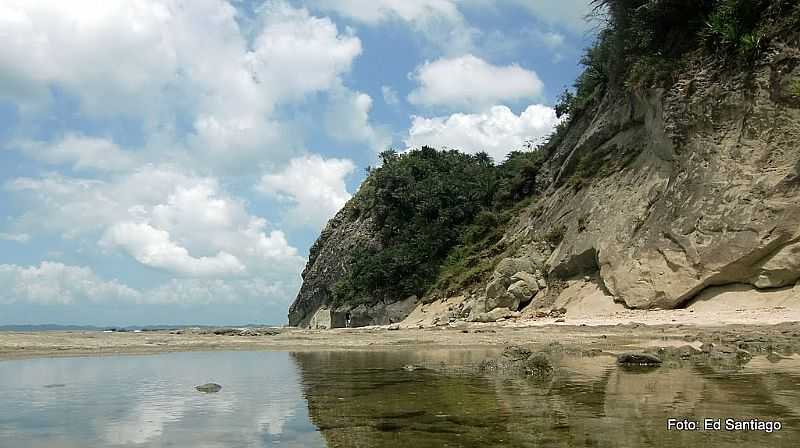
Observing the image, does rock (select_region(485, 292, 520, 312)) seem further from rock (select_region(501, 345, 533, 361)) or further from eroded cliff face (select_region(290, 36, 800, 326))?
rock (select_region(501, 345, 533, 361))

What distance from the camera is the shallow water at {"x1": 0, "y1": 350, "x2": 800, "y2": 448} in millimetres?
5109

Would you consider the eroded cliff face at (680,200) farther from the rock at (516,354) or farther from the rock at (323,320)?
the rock at (323,320)

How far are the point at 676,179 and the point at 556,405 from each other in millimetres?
16422

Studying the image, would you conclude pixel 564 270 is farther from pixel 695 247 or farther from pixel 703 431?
pixel 703 431

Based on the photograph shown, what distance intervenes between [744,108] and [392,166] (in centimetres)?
2636

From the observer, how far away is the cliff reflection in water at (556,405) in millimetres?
4945

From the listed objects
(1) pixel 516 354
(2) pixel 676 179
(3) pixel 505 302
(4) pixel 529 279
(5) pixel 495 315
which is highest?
(2) pixel 676 179

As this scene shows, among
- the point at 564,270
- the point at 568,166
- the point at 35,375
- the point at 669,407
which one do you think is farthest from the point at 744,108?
the point at 35,375

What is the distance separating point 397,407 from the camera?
261 inches

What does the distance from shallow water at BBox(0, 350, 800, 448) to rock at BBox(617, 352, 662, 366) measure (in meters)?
0.45

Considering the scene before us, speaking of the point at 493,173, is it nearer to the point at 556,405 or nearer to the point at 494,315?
the point at 494,315

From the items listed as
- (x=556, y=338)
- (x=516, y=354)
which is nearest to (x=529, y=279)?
(x=556, y=338)

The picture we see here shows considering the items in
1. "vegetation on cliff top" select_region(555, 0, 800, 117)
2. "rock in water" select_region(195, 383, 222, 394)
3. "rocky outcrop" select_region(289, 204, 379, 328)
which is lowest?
"rock in water" select_region(195, 383, 222, 394)

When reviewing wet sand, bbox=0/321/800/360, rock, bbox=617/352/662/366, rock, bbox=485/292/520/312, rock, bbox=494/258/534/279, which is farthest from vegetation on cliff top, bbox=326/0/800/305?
rock, bbox=617/352/662/366
